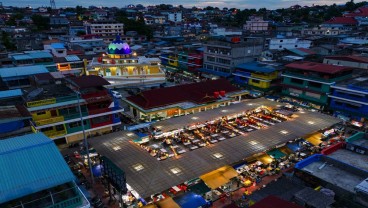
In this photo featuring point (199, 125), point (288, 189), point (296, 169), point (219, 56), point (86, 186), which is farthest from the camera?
point (219, 56)

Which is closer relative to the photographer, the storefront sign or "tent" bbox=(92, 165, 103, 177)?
"tent" bbox=(92, 165, 103, 177)

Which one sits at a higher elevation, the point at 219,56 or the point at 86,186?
A: the point at 219,56

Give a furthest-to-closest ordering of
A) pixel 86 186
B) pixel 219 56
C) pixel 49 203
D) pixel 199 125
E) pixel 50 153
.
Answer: pixel 219 56 < pixel 199 125 < pixel 86 186 < pixel 50 153 < pixel 49 203

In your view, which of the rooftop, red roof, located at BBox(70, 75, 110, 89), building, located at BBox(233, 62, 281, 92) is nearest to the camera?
the rooftop

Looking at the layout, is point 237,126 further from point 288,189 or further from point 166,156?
point 288,189

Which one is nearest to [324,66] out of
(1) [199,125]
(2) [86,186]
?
(1) [199,125]

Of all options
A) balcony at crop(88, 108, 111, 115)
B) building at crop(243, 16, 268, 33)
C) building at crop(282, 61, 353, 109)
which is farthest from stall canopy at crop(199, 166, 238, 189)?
building at crop(243, 16, 268, 33)

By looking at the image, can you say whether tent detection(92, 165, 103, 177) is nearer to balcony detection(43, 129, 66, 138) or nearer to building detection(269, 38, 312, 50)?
balcony detection(43, 129, 66, 138)
